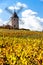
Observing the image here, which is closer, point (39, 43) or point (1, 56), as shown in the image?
point (1, 56)

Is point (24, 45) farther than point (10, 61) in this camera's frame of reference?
Yes

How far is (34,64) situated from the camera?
12.4 m

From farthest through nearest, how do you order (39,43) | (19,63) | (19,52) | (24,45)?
(39,43) → (24,45) → (19,52) → (19,63)

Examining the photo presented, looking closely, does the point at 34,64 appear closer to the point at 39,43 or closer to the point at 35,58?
the point at 35,58

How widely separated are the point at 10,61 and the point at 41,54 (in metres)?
1.66

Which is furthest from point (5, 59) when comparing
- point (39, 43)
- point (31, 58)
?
point (39, 43)

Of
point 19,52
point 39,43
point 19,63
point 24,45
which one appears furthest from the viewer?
point 39,43

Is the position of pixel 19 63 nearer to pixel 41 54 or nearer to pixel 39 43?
pixel 41 54

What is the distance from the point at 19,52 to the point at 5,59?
82 cm

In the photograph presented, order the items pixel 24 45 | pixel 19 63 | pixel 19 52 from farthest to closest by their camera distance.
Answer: pixel 24 45, pixel 19 52, pixel 19 63

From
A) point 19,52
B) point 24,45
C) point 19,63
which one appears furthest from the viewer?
point 24,45

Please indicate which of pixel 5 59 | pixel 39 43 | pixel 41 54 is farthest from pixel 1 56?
pixel 39 43

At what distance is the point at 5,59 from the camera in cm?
1277

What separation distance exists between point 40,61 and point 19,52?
3.57 ft
